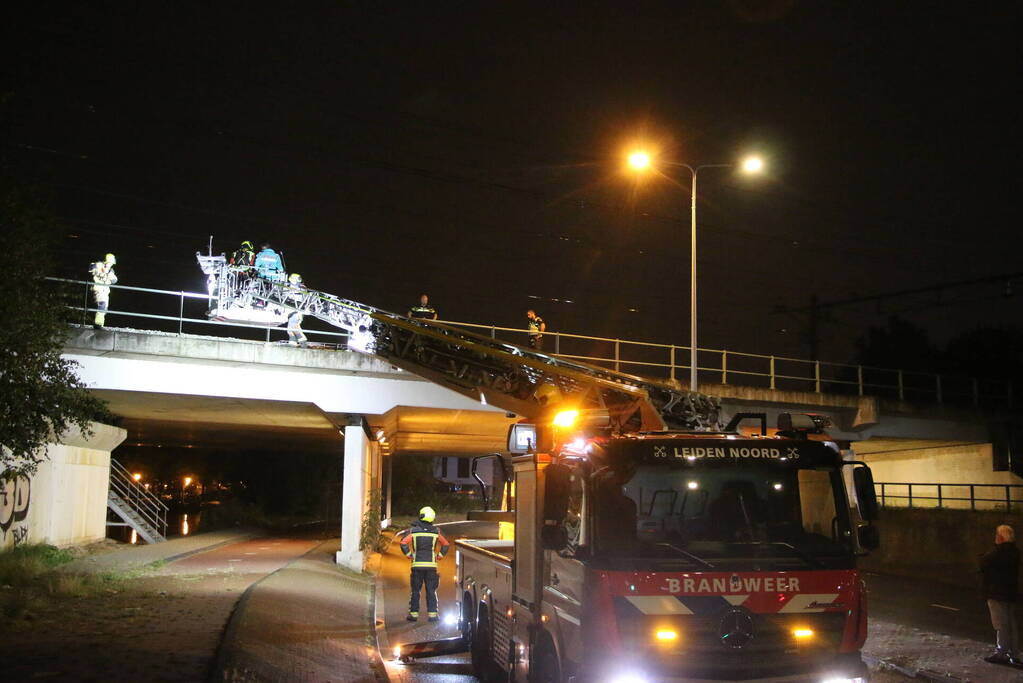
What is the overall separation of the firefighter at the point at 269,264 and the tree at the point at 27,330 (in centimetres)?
674

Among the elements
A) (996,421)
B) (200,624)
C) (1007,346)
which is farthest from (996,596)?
(1007,346)

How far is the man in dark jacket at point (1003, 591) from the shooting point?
10664 mm

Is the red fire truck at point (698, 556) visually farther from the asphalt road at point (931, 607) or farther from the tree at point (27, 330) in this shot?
the tree at point (27, 330)

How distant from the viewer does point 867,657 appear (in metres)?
10.8

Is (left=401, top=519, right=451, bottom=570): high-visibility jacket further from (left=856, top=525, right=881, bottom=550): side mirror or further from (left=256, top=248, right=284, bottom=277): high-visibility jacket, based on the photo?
(left=256, top=248, right=284, bottom=277): high-visibility jacket

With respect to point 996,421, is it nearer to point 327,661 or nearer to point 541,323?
point 541,323

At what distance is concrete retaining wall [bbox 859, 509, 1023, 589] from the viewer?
887 inches

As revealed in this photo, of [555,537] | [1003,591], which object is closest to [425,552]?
[555,537]

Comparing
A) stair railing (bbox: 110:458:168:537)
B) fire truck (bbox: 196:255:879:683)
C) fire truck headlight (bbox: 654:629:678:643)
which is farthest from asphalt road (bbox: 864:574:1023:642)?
stair railing (bbox: 110:458:168:537)

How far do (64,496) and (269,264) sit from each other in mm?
8063

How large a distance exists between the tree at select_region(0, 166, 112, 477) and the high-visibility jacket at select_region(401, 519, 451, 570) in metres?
5.41

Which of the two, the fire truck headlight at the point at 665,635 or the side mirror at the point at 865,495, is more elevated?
the side mirror at the point at 865,495

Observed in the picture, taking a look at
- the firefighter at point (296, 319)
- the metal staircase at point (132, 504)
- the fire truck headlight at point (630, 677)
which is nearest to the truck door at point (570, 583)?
the fire truck headlight at point (630, 677)

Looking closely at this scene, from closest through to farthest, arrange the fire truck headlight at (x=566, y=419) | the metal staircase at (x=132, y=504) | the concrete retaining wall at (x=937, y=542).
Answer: the fire truck headlight at (x=566, y=419) < the concrete retaining wall at (x=937, y=542) < the metal staircase at (x=132, y=504)
